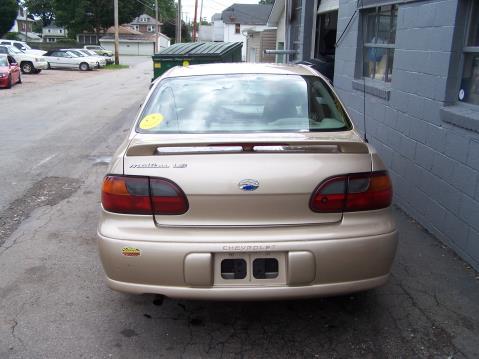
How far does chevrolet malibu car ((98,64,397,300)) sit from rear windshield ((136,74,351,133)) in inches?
17.5

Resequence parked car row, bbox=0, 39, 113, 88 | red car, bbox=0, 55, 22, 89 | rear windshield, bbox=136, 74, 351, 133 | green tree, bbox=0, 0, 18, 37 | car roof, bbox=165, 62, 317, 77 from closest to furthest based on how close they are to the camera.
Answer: rear windshield, bbox=136, 74, 351, 133
car roof, bbox=165, 62, 317, 77
red car, bbox=0, 55, 22, 89
parked car row, bbox=0, 39, 113, 88
green tree, bbox=0, 0, 18, 37

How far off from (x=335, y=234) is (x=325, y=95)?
145cm

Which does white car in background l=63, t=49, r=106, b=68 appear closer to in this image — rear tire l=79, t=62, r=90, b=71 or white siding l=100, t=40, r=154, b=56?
rear tire l=79, t=62, r=90, b=71

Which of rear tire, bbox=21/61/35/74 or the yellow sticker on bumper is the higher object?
the yellow sticker on bumper

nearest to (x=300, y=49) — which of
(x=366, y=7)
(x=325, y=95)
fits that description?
(x=366, y=7)

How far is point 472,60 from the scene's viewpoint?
4570 millimetres

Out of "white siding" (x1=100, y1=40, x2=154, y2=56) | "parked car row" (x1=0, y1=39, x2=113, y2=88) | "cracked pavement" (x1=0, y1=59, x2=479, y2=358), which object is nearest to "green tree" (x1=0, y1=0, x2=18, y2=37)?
"parked car row" (x1=0, y1=39, x2=113, y2=88)

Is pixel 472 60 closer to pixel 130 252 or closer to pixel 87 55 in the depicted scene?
pixel 130 252

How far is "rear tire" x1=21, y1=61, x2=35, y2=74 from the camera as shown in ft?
103

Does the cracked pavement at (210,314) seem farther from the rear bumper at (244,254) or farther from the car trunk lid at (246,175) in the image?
the car trunk lid at (246,175)

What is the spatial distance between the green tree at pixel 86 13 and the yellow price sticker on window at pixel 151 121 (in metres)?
66.7

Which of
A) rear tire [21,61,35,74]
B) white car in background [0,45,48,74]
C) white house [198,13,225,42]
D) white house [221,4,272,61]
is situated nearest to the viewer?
white car in background [0,45,48,74]

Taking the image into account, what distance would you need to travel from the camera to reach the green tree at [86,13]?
213 ft

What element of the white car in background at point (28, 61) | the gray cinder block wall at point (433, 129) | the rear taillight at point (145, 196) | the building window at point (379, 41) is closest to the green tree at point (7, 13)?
the white car in background at point (28, 61)
